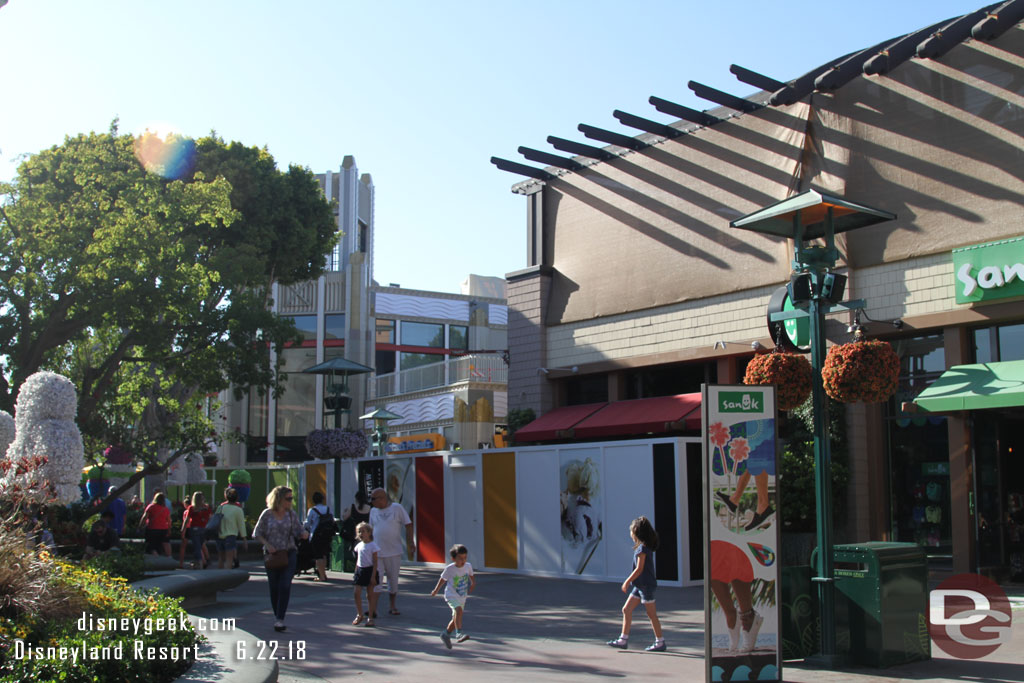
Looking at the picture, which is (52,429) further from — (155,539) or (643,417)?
(643,417)

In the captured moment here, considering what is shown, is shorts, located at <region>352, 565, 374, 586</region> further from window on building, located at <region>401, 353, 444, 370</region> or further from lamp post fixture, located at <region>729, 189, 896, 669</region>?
window on building, located at <region>401, 353, 444, 370</region>

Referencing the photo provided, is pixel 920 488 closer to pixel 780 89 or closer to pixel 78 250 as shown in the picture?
pixel 780 89

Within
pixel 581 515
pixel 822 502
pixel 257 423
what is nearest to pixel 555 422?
pixel 581 515

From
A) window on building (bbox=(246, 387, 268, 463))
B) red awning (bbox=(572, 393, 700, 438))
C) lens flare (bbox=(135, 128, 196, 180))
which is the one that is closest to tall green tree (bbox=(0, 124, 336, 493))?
lens flare (bbox=(135, 128, 196, 180))

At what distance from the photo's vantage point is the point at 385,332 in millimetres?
54000

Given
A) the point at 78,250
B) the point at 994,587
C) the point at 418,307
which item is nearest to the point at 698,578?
the point at 994,587

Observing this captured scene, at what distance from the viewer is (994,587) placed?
1519 centimetres

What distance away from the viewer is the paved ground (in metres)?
8.84

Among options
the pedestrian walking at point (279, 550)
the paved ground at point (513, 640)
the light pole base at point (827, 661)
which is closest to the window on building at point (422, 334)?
the paved ground at point (513, 640)

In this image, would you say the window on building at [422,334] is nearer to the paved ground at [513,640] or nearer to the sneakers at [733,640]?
the paved ground at [513,640]

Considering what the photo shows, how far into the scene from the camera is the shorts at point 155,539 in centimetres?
1933

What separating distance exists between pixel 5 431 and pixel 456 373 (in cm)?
1878

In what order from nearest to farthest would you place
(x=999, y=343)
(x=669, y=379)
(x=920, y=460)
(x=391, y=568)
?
(x=391, y=568)
(x=999, y=343)
(x=920, y=460)
(x=669, y=379)

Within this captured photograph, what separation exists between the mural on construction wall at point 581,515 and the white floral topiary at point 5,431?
31.2ft
